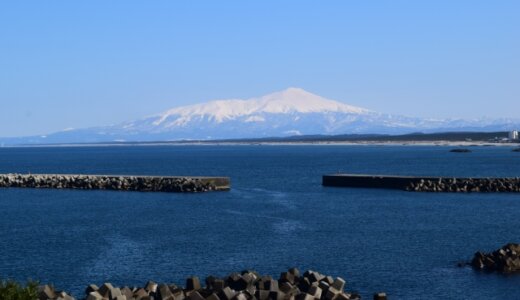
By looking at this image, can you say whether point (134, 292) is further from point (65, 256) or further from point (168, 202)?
point (168, 202)

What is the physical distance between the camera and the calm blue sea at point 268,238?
30125 mm

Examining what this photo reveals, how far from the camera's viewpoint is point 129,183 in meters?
74.8

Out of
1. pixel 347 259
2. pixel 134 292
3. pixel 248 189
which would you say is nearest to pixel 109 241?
pixel 347 259

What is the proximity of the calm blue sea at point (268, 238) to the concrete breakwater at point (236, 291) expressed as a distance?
2.65 metres

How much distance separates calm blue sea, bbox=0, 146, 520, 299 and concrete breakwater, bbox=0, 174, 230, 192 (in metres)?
6.24

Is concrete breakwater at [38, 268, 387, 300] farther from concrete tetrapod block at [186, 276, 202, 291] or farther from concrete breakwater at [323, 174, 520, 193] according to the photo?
concrete breakwater at [323, 174, 520, 193]

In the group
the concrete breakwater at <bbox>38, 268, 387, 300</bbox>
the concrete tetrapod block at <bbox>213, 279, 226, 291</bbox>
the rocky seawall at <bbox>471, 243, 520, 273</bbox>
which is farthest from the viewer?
the rocky seawall at <bbox>471, 243, 520, 273</bbox>

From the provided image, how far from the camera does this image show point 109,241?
3925 centimetres

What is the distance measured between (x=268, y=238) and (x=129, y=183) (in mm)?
36707

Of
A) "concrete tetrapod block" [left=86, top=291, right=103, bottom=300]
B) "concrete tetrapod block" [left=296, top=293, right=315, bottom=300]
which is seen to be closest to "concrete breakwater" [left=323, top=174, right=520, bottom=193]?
"concrete tetrapod block" [left=296, top=293, right=315, bottom=300]

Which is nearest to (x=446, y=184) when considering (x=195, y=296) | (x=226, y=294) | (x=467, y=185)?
(x=467, y=185)

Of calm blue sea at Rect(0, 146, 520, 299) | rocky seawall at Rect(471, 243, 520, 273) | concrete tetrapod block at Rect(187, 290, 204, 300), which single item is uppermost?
concrete tetrapod block at Rect(187, 290, 204, 300)

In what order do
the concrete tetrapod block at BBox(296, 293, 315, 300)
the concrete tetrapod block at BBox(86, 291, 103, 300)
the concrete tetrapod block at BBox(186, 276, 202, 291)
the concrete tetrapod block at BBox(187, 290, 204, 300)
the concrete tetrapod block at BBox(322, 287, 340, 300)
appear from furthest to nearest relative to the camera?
the concrete tetrapod block at BBox(186, 276, 202, 291) → the concrete tetrapod block at BBox(322, 287, 340, 300) → the concrete tetrapod block at BBox(296, 293, 315, 300) → the concrete tetrapod block at BBox(187, 290, 204, 300) → the concrete tetrapod block at BBox(86, 291, 103, 300)

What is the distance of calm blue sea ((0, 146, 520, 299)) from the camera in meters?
30.1
